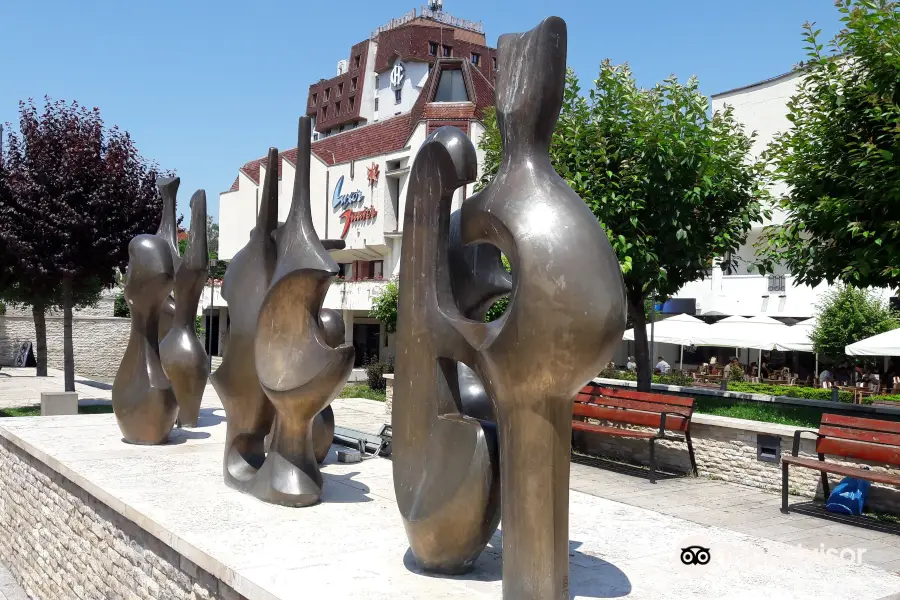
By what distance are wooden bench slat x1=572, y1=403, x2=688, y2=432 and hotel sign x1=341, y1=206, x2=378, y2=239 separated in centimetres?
2093

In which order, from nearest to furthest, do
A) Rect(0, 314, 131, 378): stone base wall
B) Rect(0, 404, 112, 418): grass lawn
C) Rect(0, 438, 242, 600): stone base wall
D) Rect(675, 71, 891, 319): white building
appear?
Rect(0, 438, 242, 600): stone base wall < Rect(0, 404, 112, 418): grass lawn < Rect(675, 71, 891, 319): white building < Rect(0, 314, 131, 378): stone base wall

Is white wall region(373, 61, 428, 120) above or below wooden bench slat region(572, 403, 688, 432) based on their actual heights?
above

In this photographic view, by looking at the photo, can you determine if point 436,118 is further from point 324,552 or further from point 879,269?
point 324,552

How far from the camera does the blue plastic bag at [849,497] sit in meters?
9.19

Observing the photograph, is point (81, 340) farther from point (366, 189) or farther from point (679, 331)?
point (679, 331)

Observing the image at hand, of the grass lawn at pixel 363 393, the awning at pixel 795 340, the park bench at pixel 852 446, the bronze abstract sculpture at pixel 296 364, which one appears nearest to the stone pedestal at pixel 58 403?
the bronze abstract sculpture at pixel 296 364

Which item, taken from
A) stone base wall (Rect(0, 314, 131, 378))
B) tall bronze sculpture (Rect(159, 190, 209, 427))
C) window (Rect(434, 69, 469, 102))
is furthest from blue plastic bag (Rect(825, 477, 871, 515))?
stone base wall (Rect(0, 314, 131, 378))

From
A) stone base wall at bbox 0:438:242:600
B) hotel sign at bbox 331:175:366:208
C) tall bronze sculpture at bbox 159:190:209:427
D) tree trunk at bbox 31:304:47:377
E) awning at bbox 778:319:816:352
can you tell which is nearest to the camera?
stone base wall at bbox 0:438:242:600

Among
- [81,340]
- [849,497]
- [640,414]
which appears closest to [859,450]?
[849,497]

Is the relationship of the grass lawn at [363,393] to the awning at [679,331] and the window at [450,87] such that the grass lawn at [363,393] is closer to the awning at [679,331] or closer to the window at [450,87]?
the awning at [679,331]

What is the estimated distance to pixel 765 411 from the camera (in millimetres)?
13117

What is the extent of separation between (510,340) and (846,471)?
18.8 ft

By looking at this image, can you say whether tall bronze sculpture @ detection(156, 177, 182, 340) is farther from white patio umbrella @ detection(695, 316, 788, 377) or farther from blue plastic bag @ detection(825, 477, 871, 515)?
white patio umbrella @ detection(695, 316, 788, 377)

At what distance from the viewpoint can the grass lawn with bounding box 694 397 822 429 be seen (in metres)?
12.2
